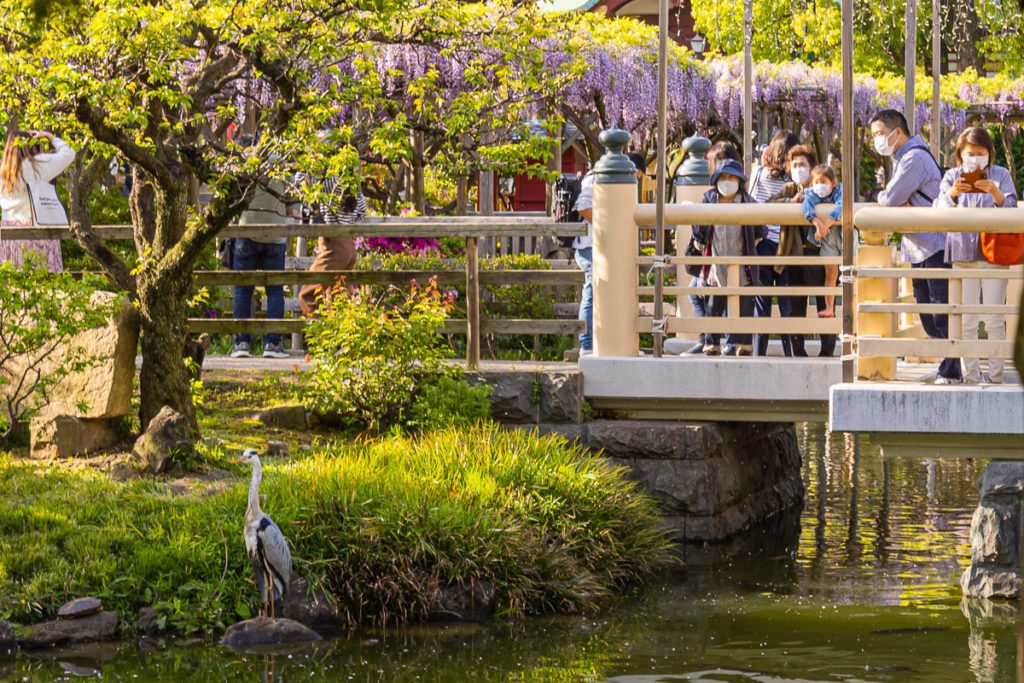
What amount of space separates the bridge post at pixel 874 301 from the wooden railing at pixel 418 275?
2853 mm

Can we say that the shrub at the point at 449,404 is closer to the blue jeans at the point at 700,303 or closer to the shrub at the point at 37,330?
the blue jeans at the point at 700,303

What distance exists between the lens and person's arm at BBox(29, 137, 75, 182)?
11172mm

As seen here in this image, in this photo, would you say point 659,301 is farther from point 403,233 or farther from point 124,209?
point 124,209

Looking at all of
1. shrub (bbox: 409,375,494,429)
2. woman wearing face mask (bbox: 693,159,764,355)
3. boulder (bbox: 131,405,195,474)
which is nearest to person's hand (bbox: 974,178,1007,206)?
woman wearing face mask (bbox: 693,159,764,355)

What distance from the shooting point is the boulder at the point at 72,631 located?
7.46m

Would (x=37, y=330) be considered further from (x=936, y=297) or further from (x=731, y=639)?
(x=936, y=297)

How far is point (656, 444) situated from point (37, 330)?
12.3 ft

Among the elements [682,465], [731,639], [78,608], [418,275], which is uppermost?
[418,275]

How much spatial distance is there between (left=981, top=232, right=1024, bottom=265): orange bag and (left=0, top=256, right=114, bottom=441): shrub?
5.09m

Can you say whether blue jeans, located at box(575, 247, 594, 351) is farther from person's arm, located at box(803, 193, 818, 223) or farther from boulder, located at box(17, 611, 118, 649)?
boulder, located at box(17, 611, 118, 649)

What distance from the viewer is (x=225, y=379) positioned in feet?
37.6

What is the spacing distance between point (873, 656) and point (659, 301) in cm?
271

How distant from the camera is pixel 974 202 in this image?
852 centimetres

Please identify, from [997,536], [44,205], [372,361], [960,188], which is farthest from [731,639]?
[44,205]
